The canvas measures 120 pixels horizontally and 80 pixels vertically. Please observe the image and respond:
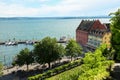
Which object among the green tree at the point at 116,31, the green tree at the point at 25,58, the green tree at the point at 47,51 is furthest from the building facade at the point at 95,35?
the green tree at the point at 116,31

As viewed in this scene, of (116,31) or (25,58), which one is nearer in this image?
(116,31)

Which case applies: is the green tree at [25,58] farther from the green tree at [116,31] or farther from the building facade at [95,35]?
the green tree at [116,31]

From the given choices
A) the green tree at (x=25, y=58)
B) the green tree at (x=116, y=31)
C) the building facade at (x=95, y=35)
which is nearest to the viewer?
the green tree at (x=116, y=31)

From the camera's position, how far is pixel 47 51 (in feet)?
245

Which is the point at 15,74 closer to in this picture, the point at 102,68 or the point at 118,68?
the point at 118,68

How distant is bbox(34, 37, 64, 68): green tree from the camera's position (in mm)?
74450

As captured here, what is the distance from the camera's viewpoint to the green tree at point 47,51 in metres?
74.4

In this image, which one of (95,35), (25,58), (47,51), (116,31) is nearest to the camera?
(116,31)

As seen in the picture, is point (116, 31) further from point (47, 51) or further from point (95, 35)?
point (95, 35)

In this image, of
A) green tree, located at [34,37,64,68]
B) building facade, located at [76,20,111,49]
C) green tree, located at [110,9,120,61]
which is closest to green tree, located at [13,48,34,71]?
green tree, located at [34,37,64,68]

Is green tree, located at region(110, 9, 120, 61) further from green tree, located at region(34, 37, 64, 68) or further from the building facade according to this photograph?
the building facade

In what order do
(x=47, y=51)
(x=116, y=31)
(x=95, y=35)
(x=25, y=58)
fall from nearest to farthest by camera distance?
(x=116, y=31) → (x=47, y=51) → (x=25, y=58) → (x=95, y=35)

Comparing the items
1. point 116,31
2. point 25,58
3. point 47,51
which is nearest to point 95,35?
point 47,51

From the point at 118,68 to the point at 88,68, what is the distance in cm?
947
